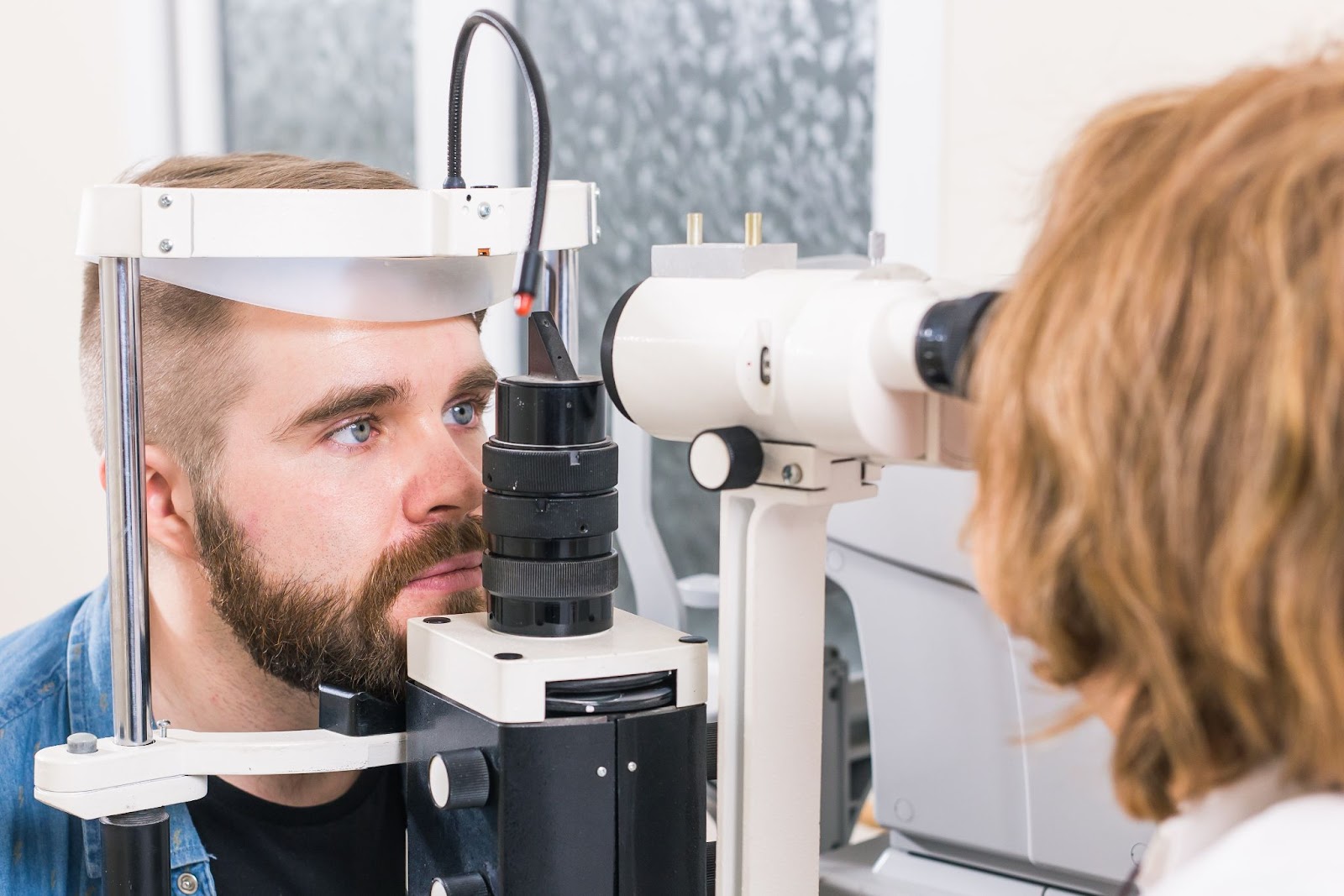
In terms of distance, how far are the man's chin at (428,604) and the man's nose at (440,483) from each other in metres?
0.05

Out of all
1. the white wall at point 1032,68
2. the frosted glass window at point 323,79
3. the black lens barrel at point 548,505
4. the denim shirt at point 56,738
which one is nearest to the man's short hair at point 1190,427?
the black lens barrel at point 548,505

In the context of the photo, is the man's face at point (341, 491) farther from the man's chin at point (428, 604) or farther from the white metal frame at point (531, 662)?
the white metal frame at point (531, 662)

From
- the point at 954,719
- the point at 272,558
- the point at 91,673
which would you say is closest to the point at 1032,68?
the point at 954,719

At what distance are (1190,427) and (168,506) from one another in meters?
0.83

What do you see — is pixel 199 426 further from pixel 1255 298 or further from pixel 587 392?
pixel 1255 298

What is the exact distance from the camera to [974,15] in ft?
5.86

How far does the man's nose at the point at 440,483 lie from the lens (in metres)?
0.99

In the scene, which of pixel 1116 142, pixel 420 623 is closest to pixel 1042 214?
pixel 1116 142

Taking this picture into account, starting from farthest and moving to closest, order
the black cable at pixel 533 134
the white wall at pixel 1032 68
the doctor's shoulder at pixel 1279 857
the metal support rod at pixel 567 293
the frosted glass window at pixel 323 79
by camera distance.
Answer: the frosted glass window at pixel 323 79 < the white wall at pixel 1032 68 < the metal support rod at pixel 567 293 < the black cable at pixel 533 134 < the doctor's shoulder at pixel 1279 857

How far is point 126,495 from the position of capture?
80 cm

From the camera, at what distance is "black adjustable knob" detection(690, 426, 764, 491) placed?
0.71 meters

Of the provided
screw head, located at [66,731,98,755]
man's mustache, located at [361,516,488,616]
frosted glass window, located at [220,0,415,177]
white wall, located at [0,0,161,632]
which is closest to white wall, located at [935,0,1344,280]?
man's mustache, located at [361,516,488,616]

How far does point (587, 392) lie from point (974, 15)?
1.19 meters

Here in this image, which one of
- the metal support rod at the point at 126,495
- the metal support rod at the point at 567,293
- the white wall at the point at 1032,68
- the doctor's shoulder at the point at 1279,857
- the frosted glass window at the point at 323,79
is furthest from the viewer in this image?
the frosted glass window at the point at 323,79
